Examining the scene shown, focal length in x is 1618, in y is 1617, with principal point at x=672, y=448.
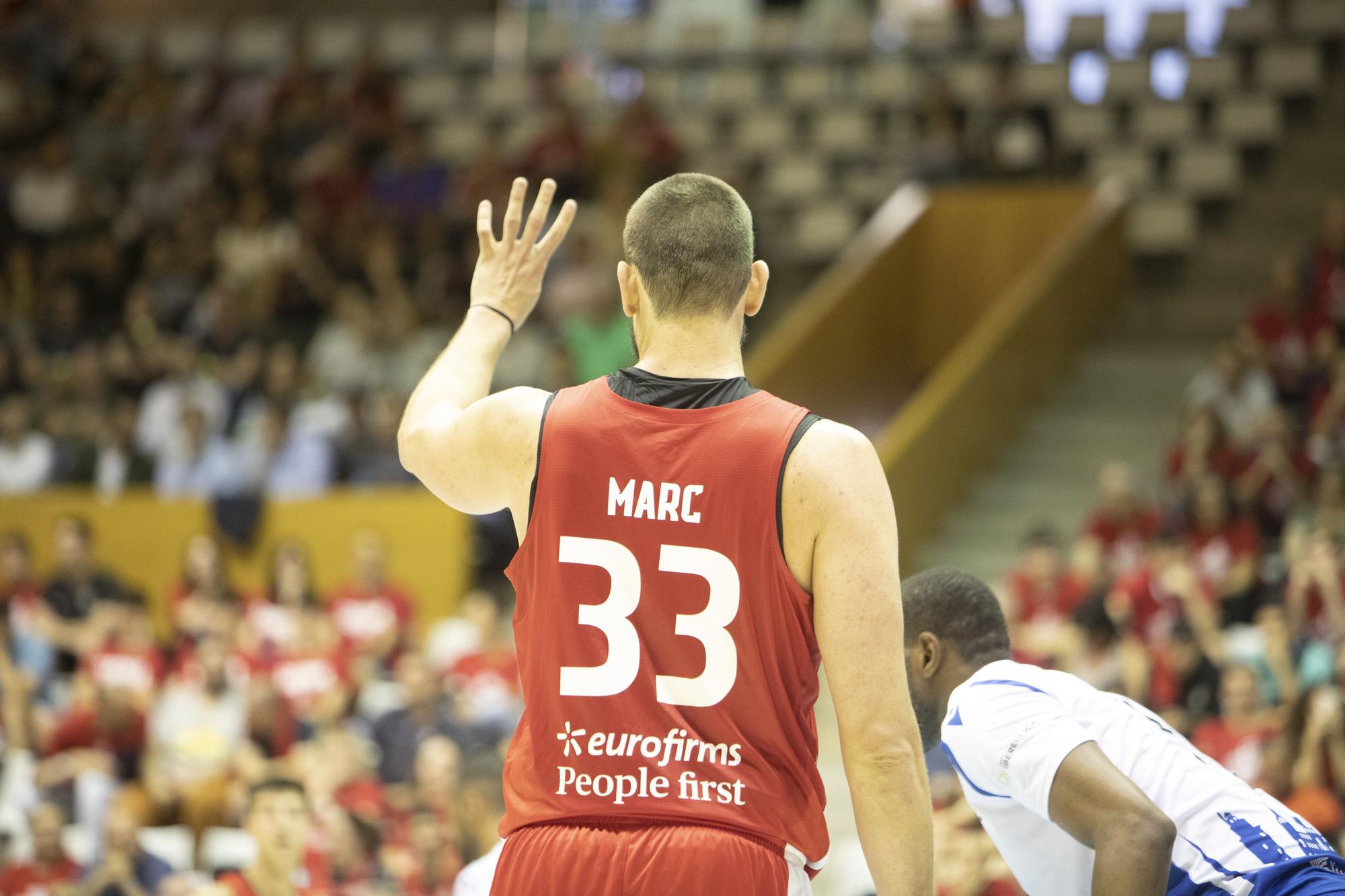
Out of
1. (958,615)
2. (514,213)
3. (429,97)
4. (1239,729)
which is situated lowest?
(1239,729)

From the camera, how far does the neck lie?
2506 mm

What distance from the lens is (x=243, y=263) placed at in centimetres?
1493

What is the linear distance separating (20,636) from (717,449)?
A: 32.2ft

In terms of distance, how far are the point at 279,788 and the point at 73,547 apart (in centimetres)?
549

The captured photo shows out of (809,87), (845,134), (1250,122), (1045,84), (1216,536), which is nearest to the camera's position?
(1216,536)

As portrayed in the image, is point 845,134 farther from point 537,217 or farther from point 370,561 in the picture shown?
point 537,217

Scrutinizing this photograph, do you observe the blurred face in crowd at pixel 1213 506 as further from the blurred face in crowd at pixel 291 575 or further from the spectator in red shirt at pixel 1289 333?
the blurred face in crowd at pixel 291 575

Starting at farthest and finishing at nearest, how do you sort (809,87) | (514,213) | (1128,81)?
(809,87), (1128,81), (514,213)

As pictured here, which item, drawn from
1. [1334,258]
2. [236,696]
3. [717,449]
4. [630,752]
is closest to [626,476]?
[717,449]

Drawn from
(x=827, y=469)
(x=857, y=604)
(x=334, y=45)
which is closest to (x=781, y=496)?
(x=827, y=469)

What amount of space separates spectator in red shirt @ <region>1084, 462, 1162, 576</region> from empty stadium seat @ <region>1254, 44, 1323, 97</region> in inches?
234

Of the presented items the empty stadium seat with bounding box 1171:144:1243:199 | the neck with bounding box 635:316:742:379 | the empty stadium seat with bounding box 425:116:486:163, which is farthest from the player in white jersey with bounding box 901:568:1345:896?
the empty stadium seat with bounding box 425:116:486:163

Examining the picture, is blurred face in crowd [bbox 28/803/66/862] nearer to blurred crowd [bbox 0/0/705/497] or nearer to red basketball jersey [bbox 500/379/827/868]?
blurred crowd [bbox 0/0/705/497]

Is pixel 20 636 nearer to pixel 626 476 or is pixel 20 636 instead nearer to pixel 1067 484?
pixel 1067 484
